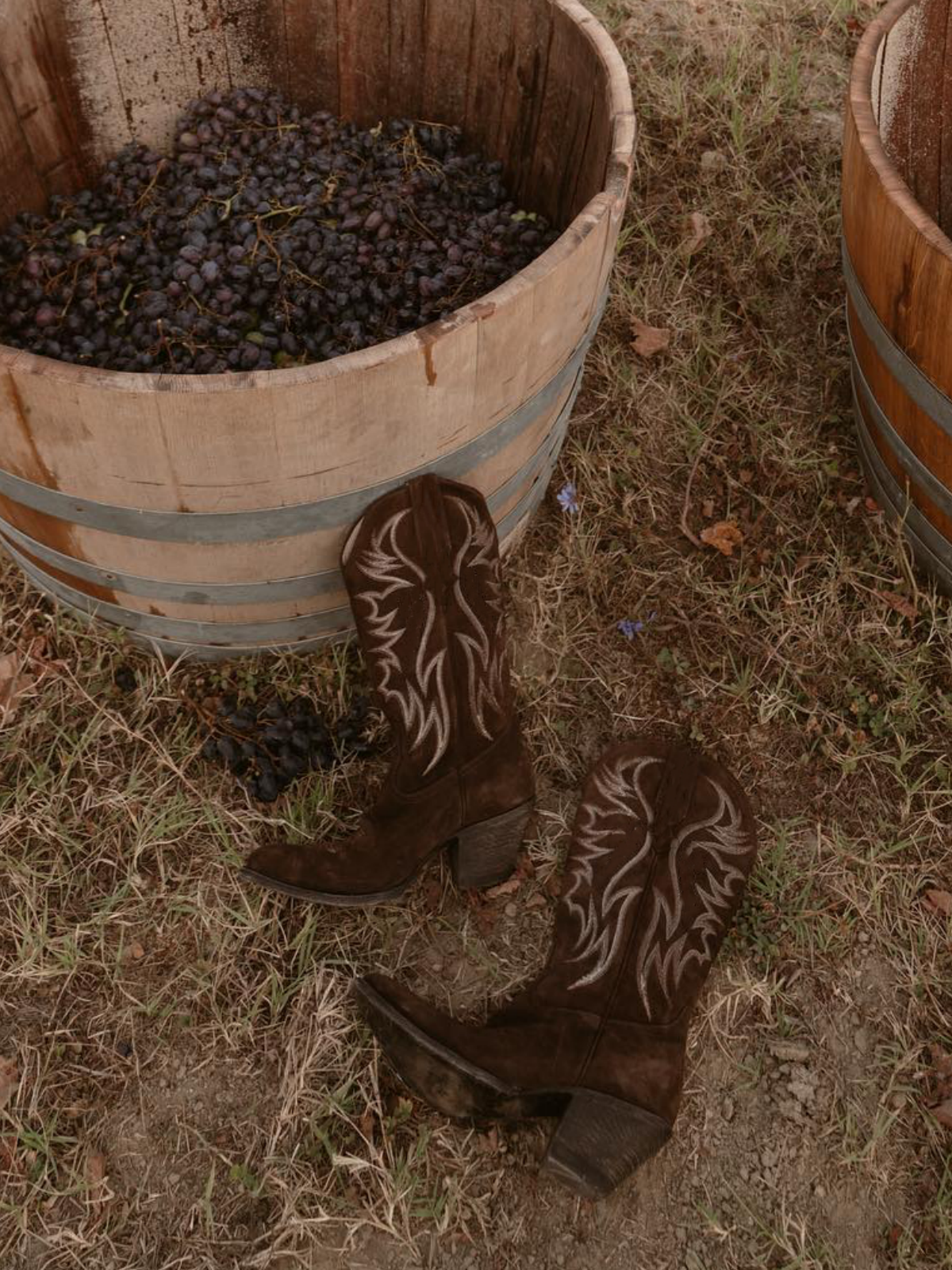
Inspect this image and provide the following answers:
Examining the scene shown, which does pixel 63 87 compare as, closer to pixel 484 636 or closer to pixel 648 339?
pixel 648 339

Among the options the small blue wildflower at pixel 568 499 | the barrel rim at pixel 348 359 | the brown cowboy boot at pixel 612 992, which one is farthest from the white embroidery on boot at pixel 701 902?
the barrel rim at pixel 348 359

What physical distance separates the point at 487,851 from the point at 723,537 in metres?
1.21

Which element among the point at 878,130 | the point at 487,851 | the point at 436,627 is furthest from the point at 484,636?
the point at 878,130

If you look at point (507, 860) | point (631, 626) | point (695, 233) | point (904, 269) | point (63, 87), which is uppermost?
point (63, 87)

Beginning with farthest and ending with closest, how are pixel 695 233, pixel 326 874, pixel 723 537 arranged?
pixel 695 233, pixel 723 537, pixel 326 874

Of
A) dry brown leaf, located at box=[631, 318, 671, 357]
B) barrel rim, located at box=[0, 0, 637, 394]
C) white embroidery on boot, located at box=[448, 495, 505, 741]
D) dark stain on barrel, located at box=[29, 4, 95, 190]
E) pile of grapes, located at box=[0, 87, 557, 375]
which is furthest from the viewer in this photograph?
dry brown leaf, located at box=[631, 318, 671, 357]

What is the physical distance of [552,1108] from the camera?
83.4 inches

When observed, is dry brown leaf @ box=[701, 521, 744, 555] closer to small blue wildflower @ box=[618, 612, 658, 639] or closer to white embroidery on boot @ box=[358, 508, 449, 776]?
small blue wildflower @ box=[618, 612, 658, 639]

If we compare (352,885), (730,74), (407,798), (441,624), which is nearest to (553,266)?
(441,624)

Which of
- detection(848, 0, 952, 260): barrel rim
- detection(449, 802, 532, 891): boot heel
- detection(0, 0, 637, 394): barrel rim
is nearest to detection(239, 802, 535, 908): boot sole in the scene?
detection(449, 802, 532, 891): boot heel

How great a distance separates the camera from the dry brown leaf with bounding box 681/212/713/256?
3.51 meters

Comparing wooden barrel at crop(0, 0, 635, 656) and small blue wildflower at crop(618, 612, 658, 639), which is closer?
wooden barrel at crop(0, 0, 635, 656)

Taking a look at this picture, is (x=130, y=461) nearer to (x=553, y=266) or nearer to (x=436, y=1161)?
(x=553, y=266)

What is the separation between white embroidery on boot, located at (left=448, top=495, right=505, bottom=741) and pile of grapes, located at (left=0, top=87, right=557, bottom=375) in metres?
0.60
